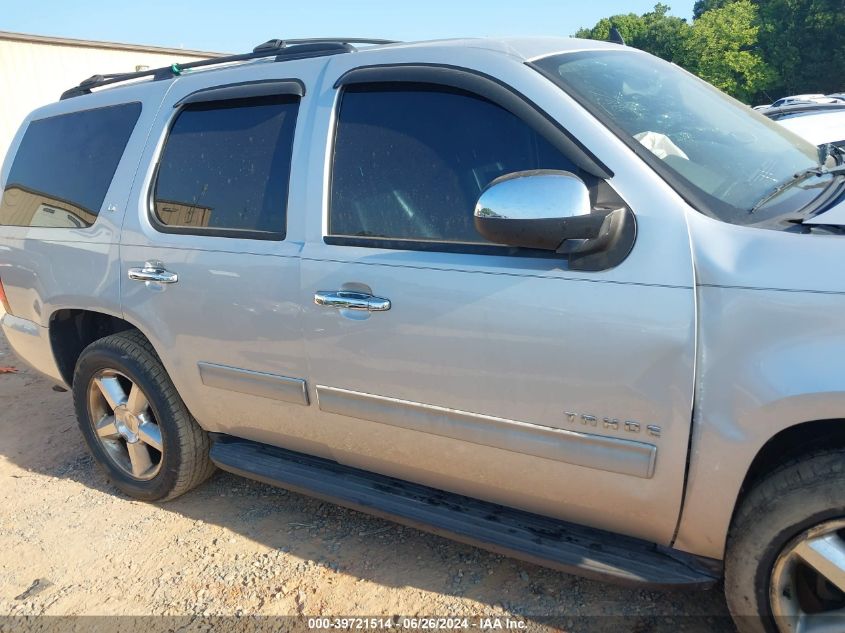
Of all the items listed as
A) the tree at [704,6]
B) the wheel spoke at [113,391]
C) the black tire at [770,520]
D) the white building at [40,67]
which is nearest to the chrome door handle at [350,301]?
the black tire at [770,520]

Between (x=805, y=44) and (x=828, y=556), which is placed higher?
(x=805, y=44)

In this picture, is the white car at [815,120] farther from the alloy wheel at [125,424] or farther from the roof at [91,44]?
the roof at [91,44]

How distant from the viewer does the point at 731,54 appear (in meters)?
37.1

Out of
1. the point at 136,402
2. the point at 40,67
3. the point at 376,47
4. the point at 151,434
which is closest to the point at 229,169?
the point at 376,47

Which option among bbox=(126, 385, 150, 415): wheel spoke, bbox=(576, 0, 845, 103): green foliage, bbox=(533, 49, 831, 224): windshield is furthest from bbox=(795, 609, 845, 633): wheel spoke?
bbox=(576, 0, 845, 103): green foliage

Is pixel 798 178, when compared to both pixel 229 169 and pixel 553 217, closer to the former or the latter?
pixel 553 217

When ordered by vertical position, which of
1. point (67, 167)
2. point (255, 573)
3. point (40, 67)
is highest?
point (40, 67)

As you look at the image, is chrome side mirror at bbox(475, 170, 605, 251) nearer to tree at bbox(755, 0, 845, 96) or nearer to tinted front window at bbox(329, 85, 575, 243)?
tinted front window at bbox(329, 85, 575, 243)

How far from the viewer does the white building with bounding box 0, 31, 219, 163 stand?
595 inches

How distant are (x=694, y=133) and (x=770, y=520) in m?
1.25

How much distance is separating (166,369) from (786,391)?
243 centimetres

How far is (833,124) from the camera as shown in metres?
5.33

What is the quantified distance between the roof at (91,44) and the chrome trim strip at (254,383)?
14.5 meters

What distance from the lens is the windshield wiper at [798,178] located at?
6.28 ft
